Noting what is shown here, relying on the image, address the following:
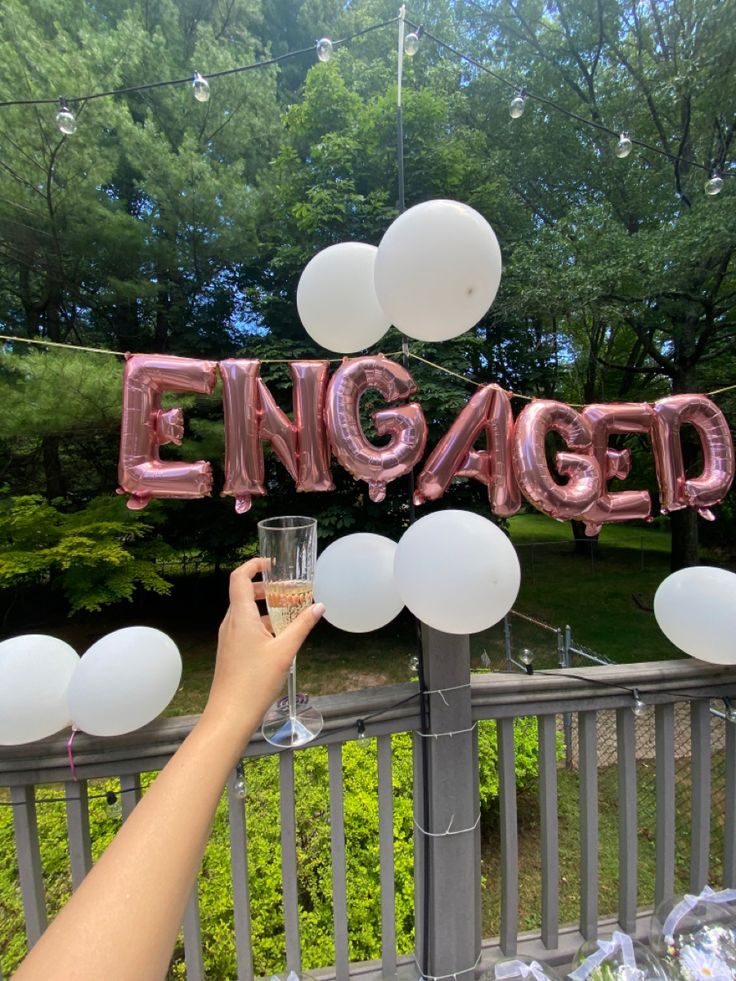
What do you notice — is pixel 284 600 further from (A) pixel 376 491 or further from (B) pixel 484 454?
(B) pixel 484 454

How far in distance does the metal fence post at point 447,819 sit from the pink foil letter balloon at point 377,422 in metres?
0.47

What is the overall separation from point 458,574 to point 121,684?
2.32 feet

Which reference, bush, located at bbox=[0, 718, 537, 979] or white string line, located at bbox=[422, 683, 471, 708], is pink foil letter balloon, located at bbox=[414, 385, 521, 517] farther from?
bush, located at bbox=[0, 718, 537, 979]

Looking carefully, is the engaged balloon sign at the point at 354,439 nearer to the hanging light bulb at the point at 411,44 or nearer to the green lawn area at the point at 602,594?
the hanging light bulb at the point at 411,44

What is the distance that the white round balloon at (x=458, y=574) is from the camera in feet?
3.01

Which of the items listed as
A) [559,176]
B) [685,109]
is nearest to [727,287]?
[685,109]

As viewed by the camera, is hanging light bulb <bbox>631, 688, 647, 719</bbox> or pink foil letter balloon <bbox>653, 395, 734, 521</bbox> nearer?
hanging light bulb <bbox>631, 688, 647, 719</bbox>

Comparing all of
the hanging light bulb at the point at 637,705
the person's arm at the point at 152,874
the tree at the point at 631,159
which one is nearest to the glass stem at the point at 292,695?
the person's arm at the point at 152,874

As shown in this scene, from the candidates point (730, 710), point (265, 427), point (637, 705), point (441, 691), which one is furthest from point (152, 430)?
point (730, 710)

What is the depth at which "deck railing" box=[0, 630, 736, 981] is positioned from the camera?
1.03m

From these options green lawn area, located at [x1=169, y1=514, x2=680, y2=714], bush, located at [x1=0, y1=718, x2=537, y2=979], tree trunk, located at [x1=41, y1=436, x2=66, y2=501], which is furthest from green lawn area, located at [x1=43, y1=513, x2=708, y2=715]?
bush, located at [x1=0, y1=718, x2=537, y2=979]

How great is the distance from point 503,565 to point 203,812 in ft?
→ 2.16

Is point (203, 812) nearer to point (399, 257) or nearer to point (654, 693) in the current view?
point (399, 257)

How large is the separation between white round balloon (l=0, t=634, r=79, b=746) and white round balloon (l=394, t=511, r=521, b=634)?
2.47ft
